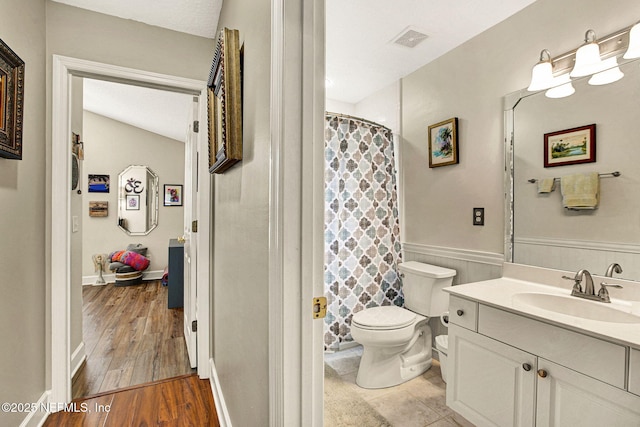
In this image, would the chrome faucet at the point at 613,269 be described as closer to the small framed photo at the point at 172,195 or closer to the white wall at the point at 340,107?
the white wall at the point at 340,107

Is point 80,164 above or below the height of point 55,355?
above

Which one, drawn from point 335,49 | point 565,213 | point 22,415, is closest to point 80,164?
point 22,415

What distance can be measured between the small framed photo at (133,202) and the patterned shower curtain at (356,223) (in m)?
4.09

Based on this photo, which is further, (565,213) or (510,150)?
(510,150)

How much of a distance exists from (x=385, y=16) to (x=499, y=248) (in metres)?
1.65

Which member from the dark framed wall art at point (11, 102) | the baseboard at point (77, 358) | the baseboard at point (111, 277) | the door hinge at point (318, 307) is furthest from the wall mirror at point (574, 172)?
the baseboard at point (111, 277)

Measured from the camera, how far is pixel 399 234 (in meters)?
2.89

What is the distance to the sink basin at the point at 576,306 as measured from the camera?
1.35 meters

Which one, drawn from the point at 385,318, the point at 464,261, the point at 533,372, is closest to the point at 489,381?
the point at 533,372

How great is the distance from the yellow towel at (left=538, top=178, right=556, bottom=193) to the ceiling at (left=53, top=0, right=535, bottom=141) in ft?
3.44

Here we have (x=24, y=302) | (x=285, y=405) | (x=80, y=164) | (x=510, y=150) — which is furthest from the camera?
(x=80, y=164)

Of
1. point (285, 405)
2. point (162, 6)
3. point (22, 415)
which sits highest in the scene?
point (162, 6)

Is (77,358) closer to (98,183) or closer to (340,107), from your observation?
(340,107)

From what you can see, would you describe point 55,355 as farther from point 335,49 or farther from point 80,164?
point 335,49
